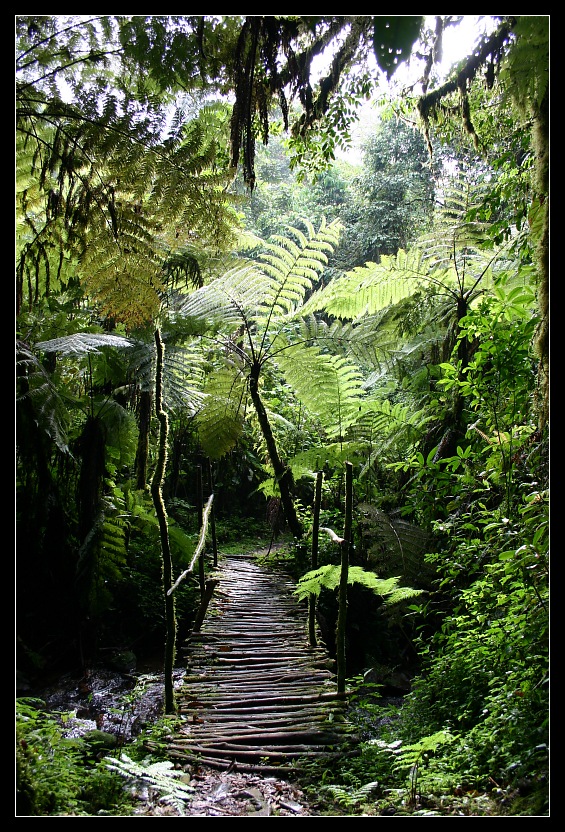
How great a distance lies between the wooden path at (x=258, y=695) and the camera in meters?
2.27

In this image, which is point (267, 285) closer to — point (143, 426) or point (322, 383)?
point (322, 383)

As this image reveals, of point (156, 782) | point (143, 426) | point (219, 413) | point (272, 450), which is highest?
point (219, 413)

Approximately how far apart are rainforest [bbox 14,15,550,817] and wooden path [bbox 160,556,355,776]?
5cm

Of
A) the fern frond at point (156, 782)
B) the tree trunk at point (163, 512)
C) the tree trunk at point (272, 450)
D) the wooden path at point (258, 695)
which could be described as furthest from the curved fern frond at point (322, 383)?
the fern frond at point (156, 782)

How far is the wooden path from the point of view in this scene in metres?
2.27

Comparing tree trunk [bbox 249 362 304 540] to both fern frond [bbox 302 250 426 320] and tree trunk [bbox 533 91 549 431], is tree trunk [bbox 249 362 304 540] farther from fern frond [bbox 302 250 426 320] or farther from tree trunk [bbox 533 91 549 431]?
tree trunk [bbox 533 91 549 431]

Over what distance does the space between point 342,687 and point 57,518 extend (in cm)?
226

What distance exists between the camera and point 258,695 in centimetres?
287

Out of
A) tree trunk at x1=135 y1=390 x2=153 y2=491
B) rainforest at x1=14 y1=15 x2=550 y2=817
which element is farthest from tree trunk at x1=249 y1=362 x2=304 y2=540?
tree trunk at x1=135 y1=390 x2=153 y2=491

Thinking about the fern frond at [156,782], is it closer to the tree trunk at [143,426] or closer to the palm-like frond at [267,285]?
the tree trunk at [143,426]

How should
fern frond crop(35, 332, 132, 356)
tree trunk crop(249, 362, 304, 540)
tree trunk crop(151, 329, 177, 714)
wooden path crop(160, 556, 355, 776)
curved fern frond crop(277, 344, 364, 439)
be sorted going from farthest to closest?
curved fern frond crop(277, 344, 364, 439) < tree trunk crop(249, 362, 304, 540) < fern frond crop(35, 332, 132, 356) < tree trunk crop(151, 329, 177, 714) < wooden path crop(160, 556, 355, 776)

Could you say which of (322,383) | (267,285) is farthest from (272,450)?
(267,285)

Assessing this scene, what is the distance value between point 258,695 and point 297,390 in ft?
9.36
